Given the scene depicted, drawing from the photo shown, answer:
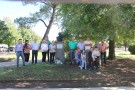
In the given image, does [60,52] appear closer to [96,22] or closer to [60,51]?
[60,51]

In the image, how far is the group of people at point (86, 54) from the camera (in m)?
15.3

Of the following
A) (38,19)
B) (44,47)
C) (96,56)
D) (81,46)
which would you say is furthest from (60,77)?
(38,19)

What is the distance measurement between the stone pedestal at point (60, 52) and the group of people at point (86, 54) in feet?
2.91

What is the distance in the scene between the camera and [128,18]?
1459cm

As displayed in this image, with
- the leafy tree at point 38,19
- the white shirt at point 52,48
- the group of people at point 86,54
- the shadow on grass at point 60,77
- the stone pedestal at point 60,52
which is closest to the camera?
the shadow on grass at point 60,77

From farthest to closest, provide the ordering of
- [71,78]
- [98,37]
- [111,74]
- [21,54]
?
[98,37]
[21,54]
[111,74]
[71,78]

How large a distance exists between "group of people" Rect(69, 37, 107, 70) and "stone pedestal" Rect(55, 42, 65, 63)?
0.89 m

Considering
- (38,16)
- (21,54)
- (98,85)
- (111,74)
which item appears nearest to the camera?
(98,85)

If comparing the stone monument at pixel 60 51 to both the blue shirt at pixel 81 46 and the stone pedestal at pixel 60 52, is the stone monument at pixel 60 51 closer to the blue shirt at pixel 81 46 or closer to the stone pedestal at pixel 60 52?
A: the stone pedestal at pixel 60 52

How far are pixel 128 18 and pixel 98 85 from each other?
14.6 feet

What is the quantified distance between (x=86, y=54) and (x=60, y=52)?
2.53 meters

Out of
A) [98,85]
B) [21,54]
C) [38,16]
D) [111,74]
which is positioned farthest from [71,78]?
[38,16]

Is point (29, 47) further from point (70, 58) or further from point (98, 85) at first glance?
point (98, 85)

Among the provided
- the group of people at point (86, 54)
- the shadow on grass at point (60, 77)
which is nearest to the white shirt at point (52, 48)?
the group of people at point (86, 54)
